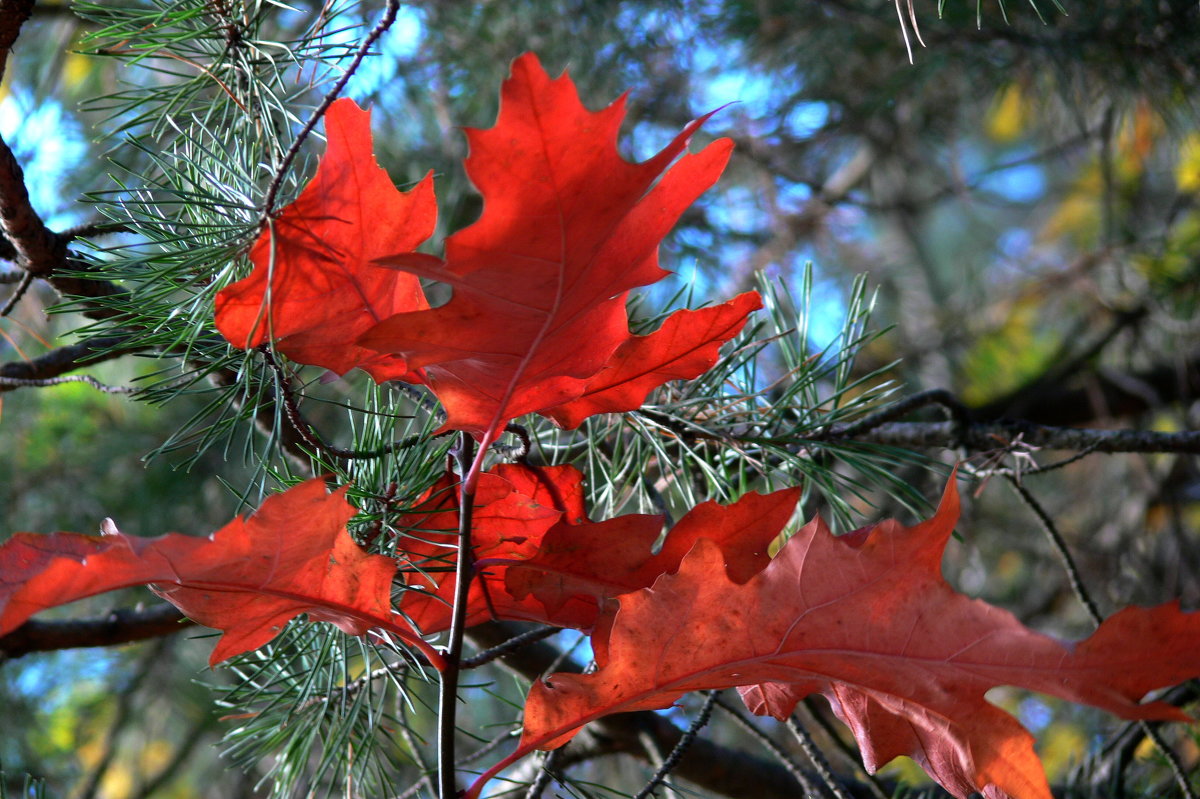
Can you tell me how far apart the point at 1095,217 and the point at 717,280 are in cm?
119

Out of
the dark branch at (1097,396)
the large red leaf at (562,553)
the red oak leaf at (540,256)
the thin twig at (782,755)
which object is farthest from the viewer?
the dark branch at (1097,396)

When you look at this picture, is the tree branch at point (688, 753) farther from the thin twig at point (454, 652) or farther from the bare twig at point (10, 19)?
the bare twig at point (10, 19)

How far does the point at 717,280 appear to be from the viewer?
1.88 meters

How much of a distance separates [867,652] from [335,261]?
0.30 meters

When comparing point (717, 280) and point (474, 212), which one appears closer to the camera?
point (474, 212)

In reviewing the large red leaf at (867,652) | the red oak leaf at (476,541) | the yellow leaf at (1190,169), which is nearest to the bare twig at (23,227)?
the red oak leaf at (476,541)

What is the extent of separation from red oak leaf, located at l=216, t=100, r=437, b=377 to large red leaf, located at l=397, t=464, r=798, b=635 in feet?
0.36

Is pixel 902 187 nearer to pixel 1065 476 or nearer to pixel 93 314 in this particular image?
pixel 1065 476

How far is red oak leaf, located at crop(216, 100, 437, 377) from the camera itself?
1.41 feet

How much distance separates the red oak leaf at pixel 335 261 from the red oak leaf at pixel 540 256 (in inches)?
1.9

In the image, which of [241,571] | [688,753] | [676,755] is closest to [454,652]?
[241,571]

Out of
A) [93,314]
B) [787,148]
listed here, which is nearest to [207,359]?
[93,314]

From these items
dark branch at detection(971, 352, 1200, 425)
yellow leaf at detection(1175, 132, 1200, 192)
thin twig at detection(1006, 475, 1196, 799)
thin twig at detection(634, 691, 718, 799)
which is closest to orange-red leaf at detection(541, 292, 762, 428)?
thin twig at detection(634, 691, 718, 799)

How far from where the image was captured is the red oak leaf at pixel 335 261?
430 millimetres
